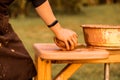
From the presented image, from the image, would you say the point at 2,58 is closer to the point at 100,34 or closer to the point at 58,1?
the point at 100,34

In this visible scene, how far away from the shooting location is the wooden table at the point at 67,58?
6.71 feet

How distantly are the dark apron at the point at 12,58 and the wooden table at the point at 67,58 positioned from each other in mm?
66

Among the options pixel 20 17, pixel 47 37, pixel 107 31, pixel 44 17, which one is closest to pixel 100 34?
pixel 107 31

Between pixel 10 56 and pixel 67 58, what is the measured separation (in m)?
0.25

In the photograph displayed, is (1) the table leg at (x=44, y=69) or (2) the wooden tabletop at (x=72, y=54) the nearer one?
(2) the wooden tabletop at (x=72, y=54)

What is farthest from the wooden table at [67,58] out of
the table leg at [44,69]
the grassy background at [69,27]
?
the grassy background at [69,27]

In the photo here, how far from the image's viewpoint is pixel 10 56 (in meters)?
2.04

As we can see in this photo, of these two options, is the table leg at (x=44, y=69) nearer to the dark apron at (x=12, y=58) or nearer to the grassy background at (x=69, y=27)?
the dark apron at (x=12, y=58)

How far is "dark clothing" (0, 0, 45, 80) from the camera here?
202 cm

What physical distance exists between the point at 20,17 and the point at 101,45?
8047 mm

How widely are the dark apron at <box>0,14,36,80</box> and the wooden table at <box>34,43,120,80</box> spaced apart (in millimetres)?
66

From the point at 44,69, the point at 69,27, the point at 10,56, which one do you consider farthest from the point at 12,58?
the point at 69,27

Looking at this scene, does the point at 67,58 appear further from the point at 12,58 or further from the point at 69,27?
the point at 69,27

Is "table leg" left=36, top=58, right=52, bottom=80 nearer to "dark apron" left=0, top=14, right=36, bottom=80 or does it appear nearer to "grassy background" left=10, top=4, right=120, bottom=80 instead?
"dark apron" left=0, top=14, right=36, bottom=80
